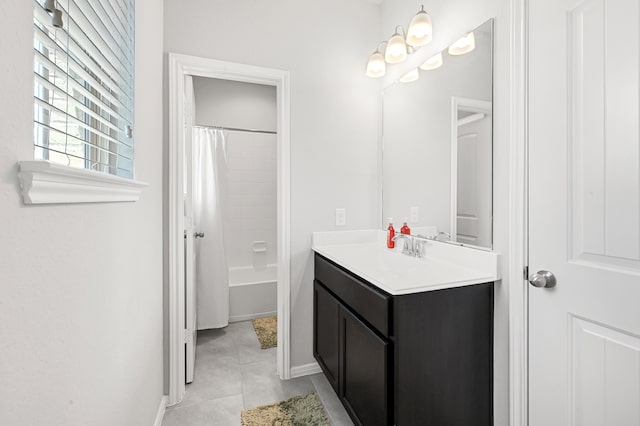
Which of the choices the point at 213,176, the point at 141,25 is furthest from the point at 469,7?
the point at 213,176

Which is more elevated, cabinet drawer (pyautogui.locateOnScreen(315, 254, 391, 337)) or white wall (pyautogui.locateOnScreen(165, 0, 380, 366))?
white wall (pyautogui.locateOnScreen(165, 0, 380, 366))

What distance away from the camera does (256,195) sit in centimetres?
362

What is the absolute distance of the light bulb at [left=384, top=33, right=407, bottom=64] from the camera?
186 cm

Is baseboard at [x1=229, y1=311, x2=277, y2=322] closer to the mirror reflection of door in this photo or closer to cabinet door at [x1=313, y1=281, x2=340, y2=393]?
cabinet door at [x1=313, y1=281, x2=340, y2=393]

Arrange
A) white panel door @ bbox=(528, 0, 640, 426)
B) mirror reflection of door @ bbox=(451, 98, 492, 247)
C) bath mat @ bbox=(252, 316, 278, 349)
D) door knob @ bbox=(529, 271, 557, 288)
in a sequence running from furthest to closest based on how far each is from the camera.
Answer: bath mat @ bbox=(252, 316, 278, 349), mirror reflection of door @ bbox=(451, 98, 492, 247), door knob @ bbox=(529, 271, 557, 288), white panel door @ bbox=(528, 0, 640, 426)

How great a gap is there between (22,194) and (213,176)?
237 centimetres

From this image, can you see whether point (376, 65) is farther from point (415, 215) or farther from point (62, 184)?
point (62, 184)

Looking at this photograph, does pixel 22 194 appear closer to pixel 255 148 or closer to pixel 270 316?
pixel 270 316

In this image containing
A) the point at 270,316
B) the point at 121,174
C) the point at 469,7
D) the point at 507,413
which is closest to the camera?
the point at 121,174

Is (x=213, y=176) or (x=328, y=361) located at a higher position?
(x=213, y=176)

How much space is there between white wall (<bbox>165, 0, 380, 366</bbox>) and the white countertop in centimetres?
26

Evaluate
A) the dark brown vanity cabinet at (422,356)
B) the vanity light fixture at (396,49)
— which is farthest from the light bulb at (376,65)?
the dark brown vanity cabinet at (422,356)

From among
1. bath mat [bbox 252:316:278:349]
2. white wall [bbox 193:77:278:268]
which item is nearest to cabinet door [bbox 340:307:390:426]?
bath mat [bbox 252:316:278:349]

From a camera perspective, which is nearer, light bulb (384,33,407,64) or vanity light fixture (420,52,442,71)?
vanity light fixture (420,52,442,71)
